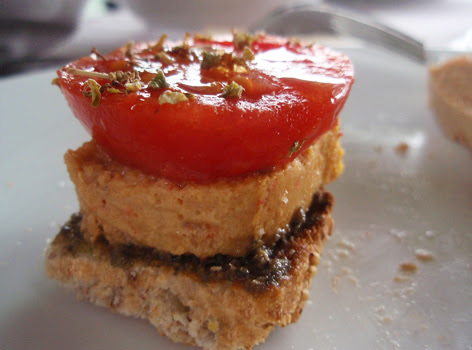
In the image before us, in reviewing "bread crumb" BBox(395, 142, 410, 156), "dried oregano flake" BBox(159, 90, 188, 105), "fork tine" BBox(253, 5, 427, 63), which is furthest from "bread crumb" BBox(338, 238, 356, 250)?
"fork tine" BBox(253, 5, 427, 63)

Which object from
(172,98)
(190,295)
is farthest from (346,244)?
(172,98)

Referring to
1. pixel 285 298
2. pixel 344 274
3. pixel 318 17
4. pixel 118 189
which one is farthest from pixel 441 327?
pixel 318 17

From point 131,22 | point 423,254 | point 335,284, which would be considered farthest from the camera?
point 131,22

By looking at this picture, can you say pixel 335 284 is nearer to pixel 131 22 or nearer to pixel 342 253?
pixel 342 253

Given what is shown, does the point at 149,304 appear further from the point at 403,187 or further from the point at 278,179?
the point at 403,187

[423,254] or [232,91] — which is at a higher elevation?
[232,91]

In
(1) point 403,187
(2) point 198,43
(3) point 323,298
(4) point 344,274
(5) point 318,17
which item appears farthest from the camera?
(5) point 318,17
